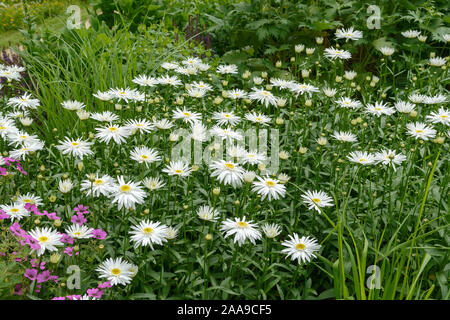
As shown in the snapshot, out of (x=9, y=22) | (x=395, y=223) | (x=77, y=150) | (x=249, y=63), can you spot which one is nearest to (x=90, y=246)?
(x=77, y=150)

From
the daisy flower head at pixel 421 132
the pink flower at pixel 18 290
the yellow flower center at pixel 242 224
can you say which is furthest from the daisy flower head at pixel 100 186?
the daisy flower head at pixel 421 132

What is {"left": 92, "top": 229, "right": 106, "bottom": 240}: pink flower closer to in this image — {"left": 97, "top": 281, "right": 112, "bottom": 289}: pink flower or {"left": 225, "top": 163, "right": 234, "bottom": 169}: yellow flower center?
{"left": 97, "top": 281, "right": 112, "bottom": 289}: pink flower

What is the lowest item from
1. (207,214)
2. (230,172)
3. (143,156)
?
(207,214)

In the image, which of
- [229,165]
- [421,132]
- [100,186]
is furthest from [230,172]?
[421,132]

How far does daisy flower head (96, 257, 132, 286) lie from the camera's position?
1868 millimetres

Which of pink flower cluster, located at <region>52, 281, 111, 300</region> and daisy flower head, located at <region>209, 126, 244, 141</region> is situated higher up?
daisy flower head, located at <region>209, 126, 244, 141</region>

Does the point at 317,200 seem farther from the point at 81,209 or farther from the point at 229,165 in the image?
the point at 81,209

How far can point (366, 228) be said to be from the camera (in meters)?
2.40

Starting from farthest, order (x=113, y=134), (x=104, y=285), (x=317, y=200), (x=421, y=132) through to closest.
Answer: (x=421, y=132) → (x=113, y=134) → (x=317, y=200) → (x=104, y=285)

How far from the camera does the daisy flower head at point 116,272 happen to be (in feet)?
6.13

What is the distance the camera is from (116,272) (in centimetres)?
191

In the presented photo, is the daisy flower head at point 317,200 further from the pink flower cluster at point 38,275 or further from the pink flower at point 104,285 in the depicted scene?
the pink flower cluster at point 38,275

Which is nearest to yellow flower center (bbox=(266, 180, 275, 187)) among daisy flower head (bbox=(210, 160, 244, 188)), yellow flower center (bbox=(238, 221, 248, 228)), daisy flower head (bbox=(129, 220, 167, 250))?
daisy flower head (bbox=(210, 160, 244, 188))

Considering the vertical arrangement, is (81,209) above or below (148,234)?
above
